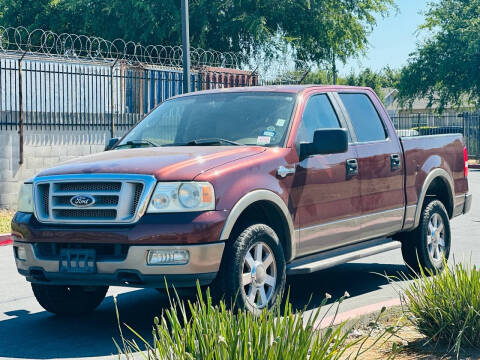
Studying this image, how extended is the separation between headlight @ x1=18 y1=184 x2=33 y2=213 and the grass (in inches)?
310

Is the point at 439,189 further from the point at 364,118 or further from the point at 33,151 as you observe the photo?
the point at 33,151

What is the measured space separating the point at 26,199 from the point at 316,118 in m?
2.72

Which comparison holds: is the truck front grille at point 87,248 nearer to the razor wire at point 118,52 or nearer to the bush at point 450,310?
the bush at point 450,310

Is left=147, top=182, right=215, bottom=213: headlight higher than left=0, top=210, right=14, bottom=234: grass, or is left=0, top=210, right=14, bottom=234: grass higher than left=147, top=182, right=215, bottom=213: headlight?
left=147, top=182, right=215, bottom=213: headlight

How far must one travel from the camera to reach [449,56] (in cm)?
4944

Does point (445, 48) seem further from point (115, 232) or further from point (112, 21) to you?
point (115, 232)

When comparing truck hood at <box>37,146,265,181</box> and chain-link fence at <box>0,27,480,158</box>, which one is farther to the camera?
chain-link fence at <box>0,27,480,158</box>

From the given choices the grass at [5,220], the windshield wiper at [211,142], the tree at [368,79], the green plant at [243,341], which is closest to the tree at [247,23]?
the grass at [5,220]

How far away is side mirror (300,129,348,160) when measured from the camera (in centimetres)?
741

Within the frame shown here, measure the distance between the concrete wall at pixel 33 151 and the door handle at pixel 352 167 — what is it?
11215 millimetres

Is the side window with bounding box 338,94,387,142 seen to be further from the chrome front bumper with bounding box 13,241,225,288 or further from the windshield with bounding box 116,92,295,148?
the chrome front bumper with bounding box 13,241,225,288

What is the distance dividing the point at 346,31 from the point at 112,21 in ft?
35.3

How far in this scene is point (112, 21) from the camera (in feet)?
133

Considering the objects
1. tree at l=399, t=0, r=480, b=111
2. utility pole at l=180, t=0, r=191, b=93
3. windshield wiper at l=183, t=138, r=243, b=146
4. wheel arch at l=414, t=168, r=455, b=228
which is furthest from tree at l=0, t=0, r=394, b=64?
windshield wiper at l=183, t=138, r=243, b=146
